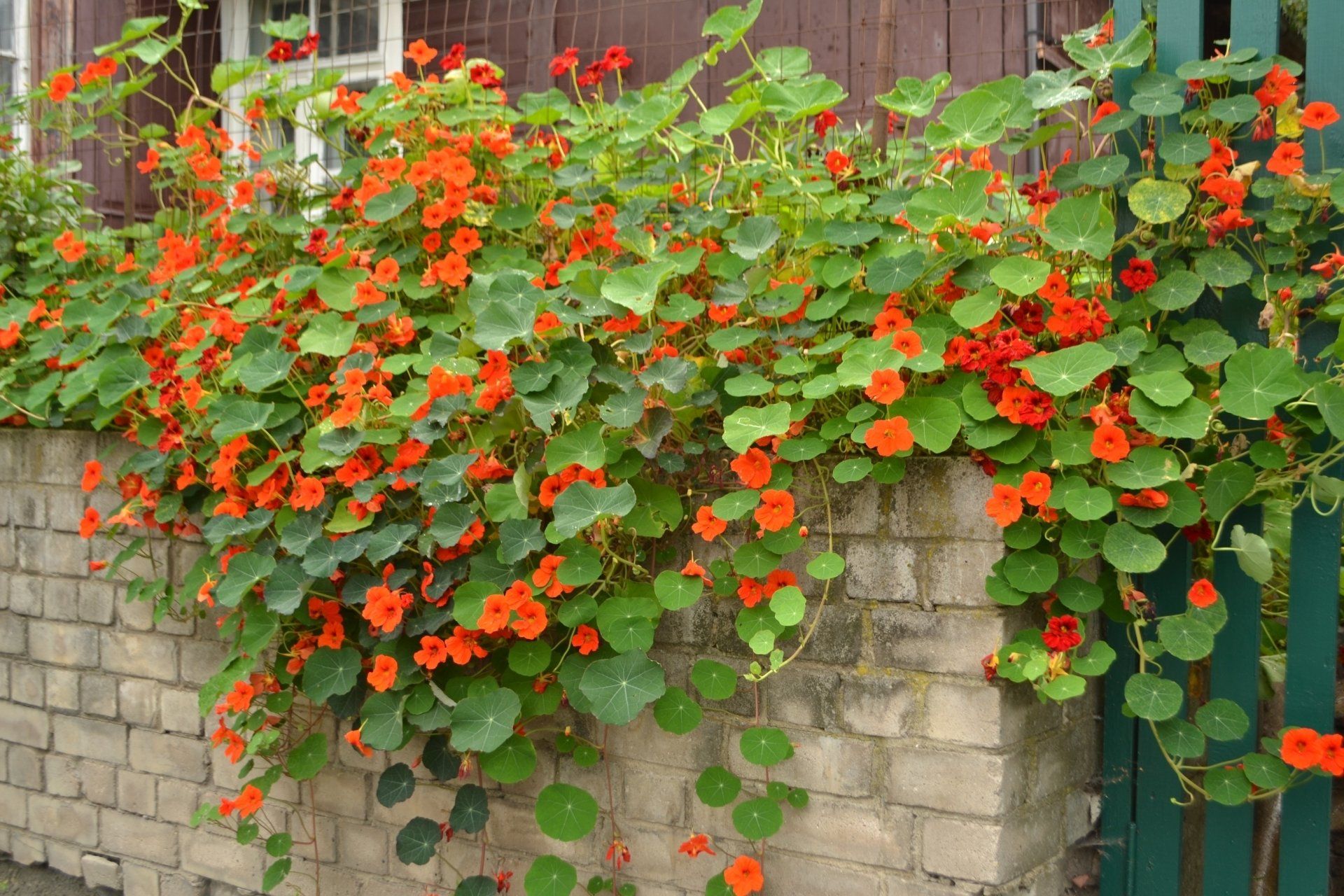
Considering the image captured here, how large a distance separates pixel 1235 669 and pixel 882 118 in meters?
1.33

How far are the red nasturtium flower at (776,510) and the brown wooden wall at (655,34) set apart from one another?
1941 mm

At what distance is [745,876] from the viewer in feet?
6.34

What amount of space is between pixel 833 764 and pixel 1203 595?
668 millimetres

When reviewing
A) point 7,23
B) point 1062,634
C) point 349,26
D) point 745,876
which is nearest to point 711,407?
point 1062,634

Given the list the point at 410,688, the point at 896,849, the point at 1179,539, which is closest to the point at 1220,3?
the point at 1179,539

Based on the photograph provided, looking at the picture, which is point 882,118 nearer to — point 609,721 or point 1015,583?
point 1015,583

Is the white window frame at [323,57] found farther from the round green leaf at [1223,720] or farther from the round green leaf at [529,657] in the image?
the round green leaf at [1223,720]

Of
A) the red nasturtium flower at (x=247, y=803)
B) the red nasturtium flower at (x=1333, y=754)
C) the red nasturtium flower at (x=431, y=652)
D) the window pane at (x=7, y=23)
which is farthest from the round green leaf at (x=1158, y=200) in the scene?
the window pane at (x=7, y=23)

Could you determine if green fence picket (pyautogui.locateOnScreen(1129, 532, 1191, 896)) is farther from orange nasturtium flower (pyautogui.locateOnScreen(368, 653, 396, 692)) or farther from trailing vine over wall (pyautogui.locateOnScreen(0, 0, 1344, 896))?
orange nasturtium flower (pyautogui.locateOnScreen(368, 653, 396, 692))

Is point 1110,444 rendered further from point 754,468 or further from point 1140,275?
point 754,468

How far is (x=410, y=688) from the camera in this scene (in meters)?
2.09

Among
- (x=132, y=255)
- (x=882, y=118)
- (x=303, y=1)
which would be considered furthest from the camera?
(x=303, y=1)

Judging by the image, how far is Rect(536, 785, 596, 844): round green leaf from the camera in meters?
2.05

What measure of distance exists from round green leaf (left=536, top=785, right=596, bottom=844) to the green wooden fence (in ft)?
3.17
